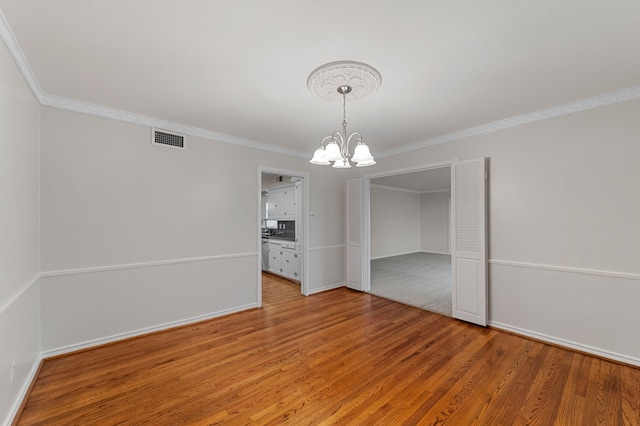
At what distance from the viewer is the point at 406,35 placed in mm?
1766

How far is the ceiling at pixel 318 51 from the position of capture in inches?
61.3

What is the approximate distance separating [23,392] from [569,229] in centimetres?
528

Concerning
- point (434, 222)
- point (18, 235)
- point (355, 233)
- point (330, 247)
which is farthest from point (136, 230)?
point (434, 222)

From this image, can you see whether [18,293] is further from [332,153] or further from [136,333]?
[332,153]

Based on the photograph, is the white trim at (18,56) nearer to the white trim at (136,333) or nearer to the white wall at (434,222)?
the white trim at (136,333)

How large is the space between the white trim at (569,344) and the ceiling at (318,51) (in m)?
2.61

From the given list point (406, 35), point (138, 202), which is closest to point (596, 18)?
point (406, 35)

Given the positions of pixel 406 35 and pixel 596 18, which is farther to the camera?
pixel 406 35

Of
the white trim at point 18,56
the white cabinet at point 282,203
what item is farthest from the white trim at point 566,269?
the white trim at point 18,56

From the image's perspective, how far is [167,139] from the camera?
11.0ft

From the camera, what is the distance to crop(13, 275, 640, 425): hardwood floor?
1854 millimetres

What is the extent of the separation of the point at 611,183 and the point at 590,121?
2.27 ft

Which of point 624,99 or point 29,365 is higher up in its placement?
point 624,99

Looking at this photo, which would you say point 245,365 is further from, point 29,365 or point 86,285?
point 86,285
